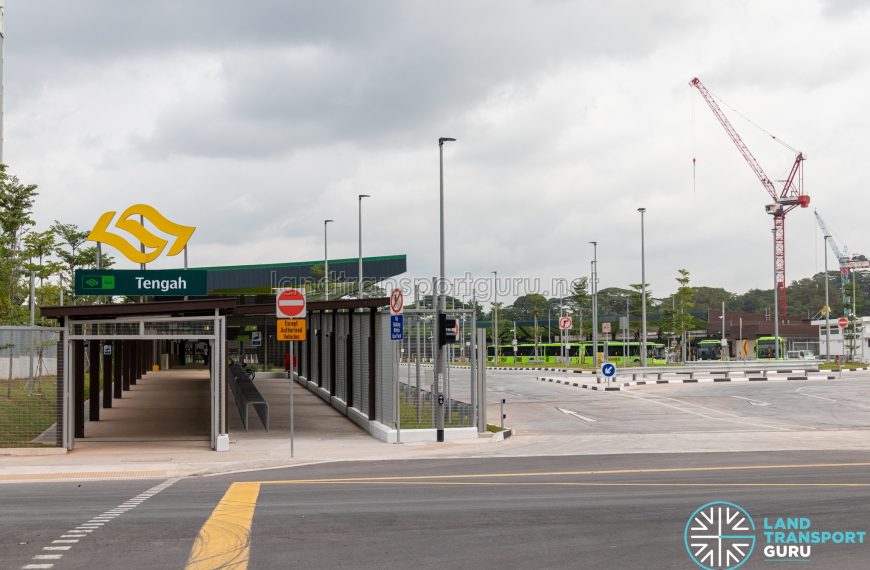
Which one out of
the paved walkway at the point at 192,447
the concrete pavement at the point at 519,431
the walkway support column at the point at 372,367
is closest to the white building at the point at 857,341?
the concrete pavement at the point at 519,431

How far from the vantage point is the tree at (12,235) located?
124ft

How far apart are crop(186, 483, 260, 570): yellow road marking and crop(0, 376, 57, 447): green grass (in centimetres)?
774

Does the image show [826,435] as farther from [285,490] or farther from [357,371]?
[285,490]

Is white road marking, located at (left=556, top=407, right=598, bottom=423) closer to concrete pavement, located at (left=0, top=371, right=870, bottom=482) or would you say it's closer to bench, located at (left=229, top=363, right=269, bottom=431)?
concrete pavement, located at (left=0, top=371, right=870, bottom=482)

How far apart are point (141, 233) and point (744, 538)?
64.1ft

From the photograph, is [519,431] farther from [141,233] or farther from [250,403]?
[141,233]

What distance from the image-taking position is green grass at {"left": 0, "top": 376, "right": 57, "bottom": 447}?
1912 cm

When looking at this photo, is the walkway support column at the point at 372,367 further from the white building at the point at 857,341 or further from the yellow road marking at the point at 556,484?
the white building at the point at 857,341

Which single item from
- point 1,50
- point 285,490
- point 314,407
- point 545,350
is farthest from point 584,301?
point 285,490

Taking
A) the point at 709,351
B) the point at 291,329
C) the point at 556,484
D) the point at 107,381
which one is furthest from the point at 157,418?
the point at 709,351

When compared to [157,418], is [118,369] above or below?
above

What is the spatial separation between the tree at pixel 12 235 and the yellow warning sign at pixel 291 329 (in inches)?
897

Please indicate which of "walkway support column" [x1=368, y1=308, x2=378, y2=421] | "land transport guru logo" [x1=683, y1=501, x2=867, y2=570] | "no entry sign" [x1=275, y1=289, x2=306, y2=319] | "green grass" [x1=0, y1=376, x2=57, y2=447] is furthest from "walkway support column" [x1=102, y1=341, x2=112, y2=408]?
"land transport guru logo" [x1=683, y1=501, x2=867, y2=570]

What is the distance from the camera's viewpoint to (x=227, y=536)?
10.2m
